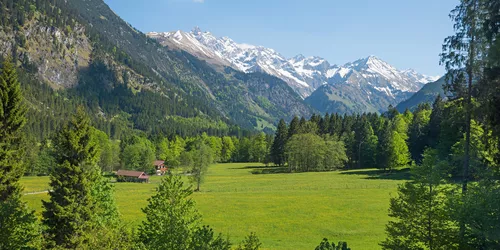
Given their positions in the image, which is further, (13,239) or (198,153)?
(198,153)

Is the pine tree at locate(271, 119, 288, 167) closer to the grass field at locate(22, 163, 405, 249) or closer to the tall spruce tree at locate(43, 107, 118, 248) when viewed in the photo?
the grass field at locate(22, 163, 405, 249)

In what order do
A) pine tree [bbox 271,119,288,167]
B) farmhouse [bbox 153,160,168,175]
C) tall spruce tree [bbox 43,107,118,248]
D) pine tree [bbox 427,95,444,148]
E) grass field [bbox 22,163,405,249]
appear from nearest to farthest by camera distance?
tall spruce tree [bbox 43,107,118,248] < grass field [bbox 22,163,405,249] < pine tree [bbox 427,95,444,148] < pine tree [bbox 271,119,288,167] < farmhouse [bbox 153,160,168,175]

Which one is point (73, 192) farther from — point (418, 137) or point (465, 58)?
point (418, 137)

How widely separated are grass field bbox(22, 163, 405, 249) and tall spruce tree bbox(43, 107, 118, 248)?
7107 mm

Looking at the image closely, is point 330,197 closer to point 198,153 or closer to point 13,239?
point 198,153

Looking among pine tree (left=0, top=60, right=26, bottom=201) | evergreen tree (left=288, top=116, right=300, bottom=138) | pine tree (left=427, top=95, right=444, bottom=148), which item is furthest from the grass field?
evergreen tree (left=288, top=116, right=300, bottom=138)

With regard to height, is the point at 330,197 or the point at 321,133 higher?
the point at 321,133

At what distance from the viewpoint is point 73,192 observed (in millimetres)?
26312

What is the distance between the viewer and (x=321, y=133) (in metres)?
132

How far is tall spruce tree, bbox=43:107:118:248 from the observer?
25953mm

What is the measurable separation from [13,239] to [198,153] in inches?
2248

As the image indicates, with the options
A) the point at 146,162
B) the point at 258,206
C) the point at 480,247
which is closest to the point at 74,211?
the point at 480,247

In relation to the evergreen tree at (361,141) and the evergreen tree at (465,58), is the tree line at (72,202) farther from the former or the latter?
the evergreen tree at (361,141)

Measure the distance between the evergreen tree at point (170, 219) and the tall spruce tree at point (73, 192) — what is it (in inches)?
253
